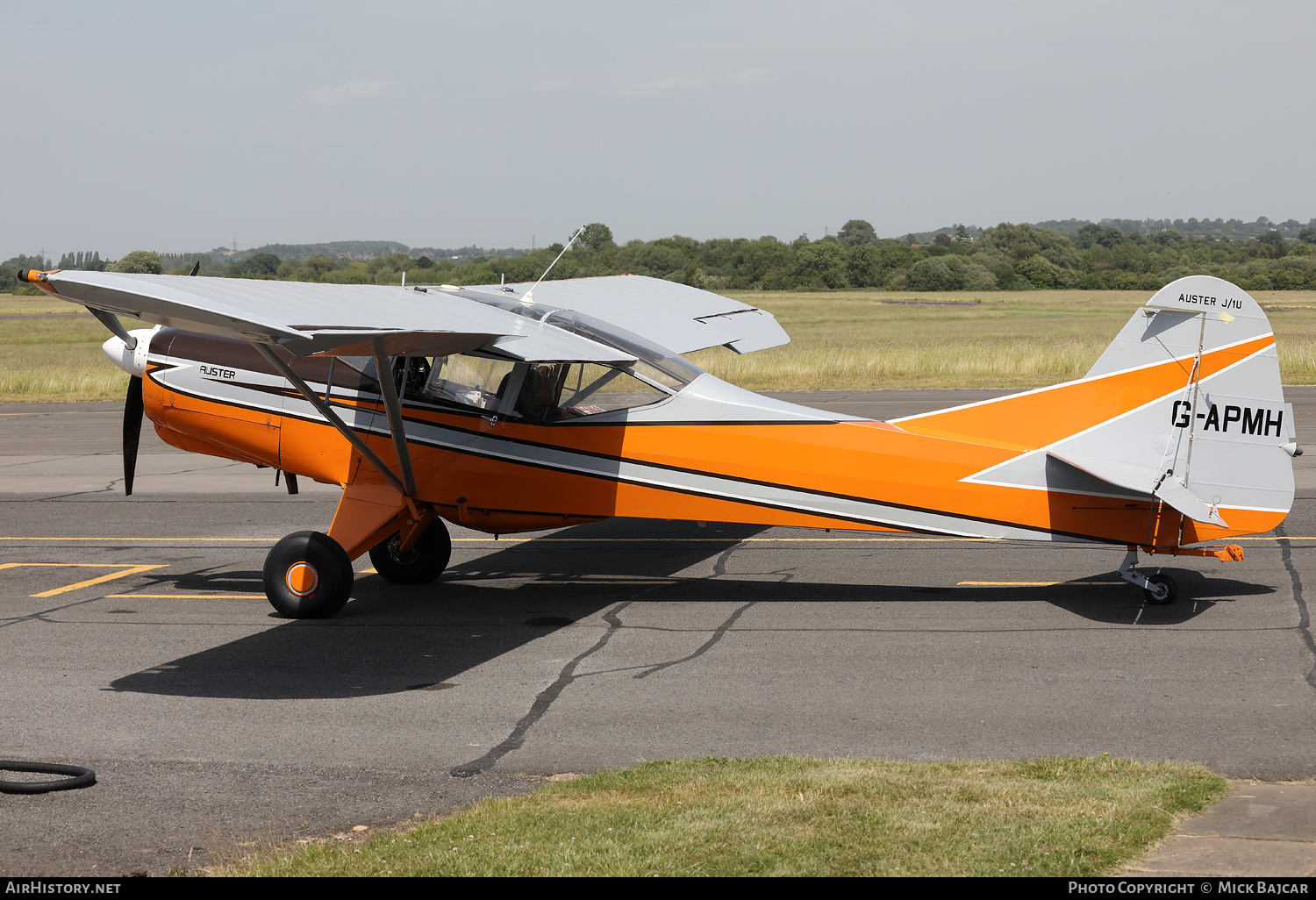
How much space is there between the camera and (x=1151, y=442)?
8.81m

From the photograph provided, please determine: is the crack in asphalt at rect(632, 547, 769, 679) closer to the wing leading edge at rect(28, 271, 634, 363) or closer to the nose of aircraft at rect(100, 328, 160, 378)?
the wing leading edge at rect(28, 271, 634, 363)

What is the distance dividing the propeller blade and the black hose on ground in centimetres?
501

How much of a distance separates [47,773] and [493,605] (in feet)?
13.9

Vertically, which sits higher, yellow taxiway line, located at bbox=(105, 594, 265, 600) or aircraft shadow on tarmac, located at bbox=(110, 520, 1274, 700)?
aircraft shadow on tarmac, located at bbox=(110, 520, 1274, 700)

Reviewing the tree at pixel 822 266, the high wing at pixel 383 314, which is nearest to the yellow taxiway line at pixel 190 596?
the high wing at pixel 383 314


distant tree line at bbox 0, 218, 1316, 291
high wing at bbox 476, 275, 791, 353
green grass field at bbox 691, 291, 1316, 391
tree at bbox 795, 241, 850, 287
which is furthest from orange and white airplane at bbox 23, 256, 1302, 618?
tree at bbox 795, 241, 850, 287

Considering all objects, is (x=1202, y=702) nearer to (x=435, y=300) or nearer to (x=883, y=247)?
(x=435, y=300)

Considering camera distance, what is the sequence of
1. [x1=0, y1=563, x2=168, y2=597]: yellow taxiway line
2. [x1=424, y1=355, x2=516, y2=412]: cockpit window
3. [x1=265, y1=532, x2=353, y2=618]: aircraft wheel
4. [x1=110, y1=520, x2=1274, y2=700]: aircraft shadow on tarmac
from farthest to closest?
[x1=0, y1=563, x2=168, y2=597]: yellow taxiway line < [x1=424, y1=355, x2=516, y2=412]: cockpit window < [x1=265, y1=532, x2=353, y2=618]: aircraft wheel < [x1=110, y1=520, x2=1274, y2=700]: aircraft shadow on tarmac

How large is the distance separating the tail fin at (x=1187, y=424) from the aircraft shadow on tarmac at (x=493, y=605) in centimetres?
103

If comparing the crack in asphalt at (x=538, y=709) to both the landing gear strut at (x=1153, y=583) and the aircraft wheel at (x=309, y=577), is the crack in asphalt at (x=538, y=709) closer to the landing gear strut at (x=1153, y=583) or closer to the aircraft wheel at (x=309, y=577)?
the aircraft wheel at (x=309, y=577)

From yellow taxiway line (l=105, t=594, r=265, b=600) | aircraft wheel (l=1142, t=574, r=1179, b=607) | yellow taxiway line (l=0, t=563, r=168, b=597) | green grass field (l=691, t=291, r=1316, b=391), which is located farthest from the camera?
green grass field (l=691, t=291, r=1316, b=391)

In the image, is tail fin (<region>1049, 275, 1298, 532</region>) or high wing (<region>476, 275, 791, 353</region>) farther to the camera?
high wing (<region>476, 275, 791, 353</region>)

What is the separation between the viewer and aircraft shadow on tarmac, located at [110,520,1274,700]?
26.5 feet
